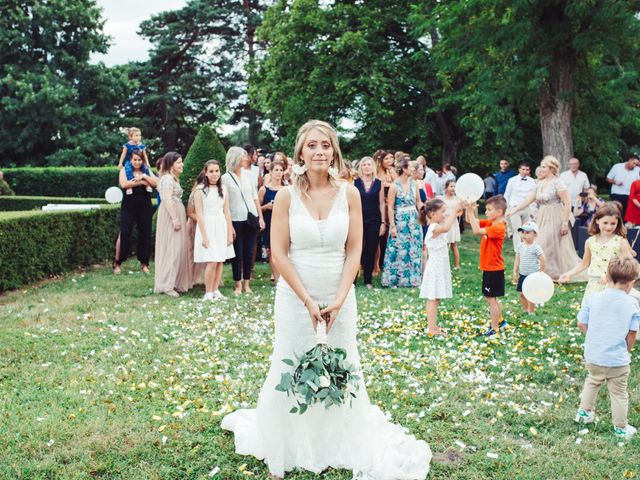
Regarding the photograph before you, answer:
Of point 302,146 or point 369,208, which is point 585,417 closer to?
point 302,146

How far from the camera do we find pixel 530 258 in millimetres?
8016

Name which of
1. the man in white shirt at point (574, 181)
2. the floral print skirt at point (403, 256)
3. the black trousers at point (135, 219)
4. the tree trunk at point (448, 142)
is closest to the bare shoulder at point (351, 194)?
the floral print skirt at point (403, 256)

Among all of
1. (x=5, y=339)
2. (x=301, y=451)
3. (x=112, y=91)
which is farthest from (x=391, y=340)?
(x=112, y=91)

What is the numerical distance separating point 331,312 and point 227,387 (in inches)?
77.2

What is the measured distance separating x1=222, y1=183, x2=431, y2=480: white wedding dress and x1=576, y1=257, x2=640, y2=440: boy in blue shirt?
1466mm

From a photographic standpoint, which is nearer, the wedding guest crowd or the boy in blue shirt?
the boy in blue shirt

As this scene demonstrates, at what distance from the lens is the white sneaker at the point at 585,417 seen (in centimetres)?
472

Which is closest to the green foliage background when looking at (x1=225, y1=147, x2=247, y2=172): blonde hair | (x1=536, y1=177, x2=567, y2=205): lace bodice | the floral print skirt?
(x1=536, y1=177, x2=567, y2=205): lace bodice

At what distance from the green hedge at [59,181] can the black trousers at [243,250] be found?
17.6 m

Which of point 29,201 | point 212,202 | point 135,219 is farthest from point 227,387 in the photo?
point 29,201

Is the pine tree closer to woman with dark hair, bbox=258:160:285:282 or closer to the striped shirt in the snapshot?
woman with dark hair, bbox=258:160:285:282

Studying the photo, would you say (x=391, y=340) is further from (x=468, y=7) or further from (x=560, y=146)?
(x=468, y=7)

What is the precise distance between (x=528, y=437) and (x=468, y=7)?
46.1ft

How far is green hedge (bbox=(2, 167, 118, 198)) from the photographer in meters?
25.9
